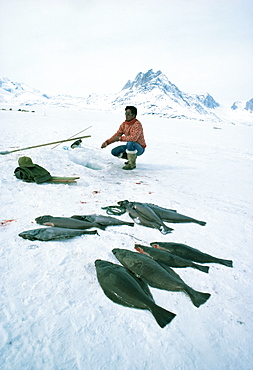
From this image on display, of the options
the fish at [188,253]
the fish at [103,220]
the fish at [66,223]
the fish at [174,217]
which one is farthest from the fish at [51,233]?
the fish at [174,217]

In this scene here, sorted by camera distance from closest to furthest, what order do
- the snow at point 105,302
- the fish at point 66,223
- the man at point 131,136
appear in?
the snow at point 105,302 < the fish at point 66,223 < the man at point 131,136

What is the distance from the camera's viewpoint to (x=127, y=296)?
5.98 feet

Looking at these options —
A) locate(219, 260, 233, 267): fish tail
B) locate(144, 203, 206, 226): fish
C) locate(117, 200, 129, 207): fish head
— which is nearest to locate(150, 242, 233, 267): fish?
locate(219, 260, 233, 267): fish tail

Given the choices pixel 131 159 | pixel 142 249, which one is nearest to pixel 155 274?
pixel 142 249

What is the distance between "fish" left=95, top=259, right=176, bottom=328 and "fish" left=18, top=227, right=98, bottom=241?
63 cm

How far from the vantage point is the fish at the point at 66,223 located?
2.88 meters

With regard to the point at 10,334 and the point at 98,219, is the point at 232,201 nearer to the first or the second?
the point at 98,219

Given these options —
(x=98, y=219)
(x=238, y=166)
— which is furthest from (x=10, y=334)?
(x=238, y=166)

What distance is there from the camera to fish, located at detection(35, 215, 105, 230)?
2883mm

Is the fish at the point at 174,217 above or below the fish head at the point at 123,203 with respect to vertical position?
above

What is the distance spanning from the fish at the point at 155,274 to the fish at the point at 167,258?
0.11 metres

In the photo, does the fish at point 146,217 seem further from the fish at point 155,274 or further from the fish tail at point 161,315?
the fish tail at point 161,315

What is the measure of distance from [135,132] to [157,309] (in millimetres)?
4987

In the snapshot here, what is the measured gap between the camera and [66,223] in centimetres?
291
